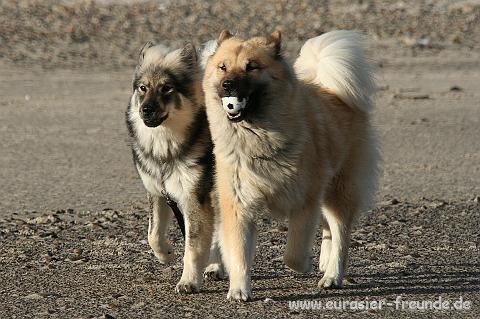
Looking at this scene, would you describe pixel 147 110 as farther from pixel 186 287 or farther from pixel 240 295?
pixel 240 295

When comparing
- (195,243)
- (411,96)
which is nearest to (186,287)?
(195,243)

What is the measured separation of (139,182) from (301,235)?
4250mm

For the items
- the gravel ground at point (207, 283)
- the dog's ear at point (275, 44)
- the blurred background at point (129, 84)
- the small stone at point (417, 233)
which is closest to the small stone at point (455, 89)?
the blurred background at point (129, 84)

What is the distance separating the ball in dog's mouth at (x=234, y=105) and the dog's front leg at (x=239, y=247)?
17.8 inches

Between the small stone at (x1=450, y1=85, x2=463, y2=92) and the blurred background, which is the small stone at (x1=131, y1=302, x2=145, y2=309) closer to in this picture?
the blurred background

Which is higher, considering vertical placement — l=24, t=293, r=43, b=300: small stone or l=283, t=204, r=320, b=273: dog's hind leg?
l=283, t=204, r=320, b=273: dog's hind leg

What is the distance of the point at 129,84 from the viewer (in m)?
16.4

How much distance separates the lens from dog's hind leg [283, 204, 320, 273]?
6.02 metres

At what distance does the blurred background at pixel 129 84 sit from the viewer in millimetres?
10164

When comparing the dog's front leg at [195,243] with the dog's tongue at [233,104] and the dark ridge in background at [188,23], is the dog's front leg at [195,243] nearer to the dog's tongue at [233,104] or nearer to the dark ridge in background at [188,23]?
the dog's tongue at [233,104]

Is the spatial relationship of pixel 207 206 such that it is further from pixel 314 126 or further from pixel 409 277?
pixel 409 277

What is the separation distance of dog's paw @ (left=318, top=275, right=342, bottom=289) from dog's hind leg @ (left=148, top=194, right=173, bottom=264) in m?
0.99

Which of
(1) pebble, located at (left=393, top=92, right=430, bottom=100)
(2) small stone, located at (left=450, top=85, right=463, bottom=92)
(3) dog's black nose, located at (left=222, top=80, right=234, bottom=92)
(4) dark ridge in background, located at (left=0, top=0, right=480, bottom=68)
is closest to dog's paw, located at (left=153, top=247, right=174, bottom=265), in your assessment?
(3) dog's black nose, located at (left=222, top=80, right=234, bottom=92)

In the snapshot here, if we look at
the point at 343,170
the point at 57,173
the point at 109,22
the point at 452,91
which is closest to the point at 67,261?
the point at 343,170
